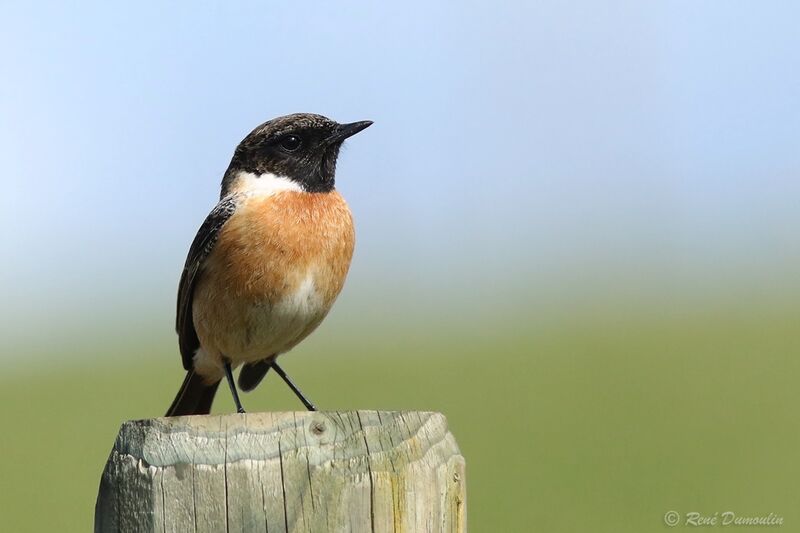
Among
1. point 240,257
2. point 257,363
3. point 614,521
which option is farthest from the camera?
point 614,521

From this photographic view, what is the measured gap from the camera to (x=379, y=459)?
308cm

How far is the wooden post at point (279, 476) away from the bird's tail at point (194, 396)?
11.1 ft

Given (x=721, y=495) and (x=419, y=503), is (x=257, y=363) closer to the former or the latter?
(x=419, y=503)

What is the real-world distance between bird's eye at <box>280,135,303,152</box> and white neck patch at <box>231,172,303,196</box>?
0.20m

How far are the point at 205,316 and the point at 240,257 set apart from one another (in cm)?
49

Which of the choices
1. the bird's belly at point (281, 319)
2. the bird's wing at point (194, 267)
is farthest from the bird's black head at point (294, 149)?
the bird's belly at point (281, 319)

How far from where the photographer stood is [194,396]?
661 cm

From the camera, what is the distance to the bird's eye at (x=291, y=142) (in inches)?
256

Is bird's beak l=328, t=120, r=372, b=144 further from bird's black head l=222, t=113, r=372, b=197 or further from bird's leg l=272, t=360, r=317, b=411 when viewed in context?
bird's leg l=272, t=360, r=317, b=411

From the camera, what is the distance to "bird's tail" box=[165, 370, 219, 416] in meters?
6.54

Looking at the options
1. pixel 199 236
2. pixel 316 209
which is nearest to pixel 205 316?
pixel 199 236

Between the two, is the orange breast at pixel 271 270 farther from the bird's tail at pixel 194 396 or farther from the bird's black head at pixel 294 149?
the bird's tail at pixel 194 396

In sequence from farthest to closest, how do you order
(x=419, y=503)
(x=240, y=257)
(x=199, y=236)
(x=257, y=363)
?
(x=257, y=363) < (x=199, y=236) < (x=240, y=257) < (x=419, y=503)

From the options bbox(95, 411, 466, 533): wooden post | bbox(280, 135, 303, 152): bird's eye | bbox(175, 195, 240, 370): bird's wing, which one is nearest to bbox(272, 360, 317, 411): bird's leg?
bbox(175, 195, 240, 370): bird's wing
